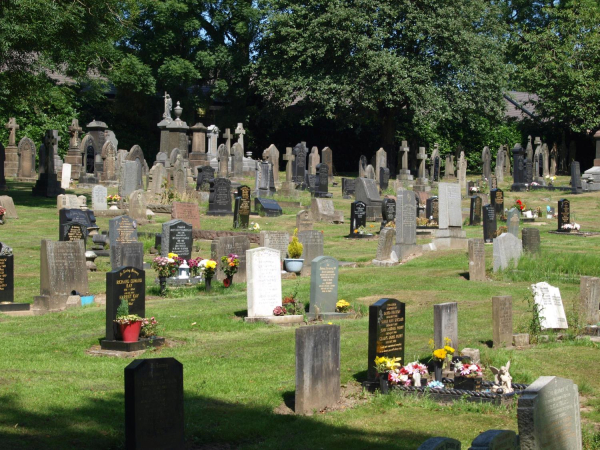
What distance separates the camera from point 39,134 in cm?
4428

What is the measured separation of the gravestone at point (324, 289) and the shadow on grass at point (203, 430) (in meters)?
5.01

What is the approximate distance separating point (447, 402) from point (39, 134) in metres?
38.1

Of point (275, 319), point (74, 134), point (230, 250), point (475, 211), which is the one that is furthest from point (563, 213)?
point (74, 134)

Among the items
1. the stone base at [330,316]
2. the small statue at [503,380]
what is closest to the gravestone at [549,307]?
the stone base at [330,316]

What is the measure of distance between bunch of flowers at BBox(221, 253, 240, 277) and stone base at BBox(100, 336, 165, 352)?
460 cm

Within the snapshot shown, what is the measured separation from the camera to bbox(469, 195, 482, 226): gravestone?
27875 millimetres

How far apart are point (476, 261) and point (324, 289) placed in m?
4.47

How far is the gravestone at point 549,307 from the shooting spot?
13.0m

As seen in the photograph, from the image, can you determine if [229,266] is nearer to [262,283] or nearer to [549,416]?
[262,283]

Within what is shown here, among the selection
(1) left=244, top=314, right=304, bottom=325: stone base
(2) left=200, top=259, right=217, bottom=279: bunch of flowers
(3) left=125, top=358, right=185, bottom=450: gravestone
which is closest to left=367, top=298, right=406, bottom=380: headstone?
(3) left=125, top=358, right=185, bottom=450: gravestone

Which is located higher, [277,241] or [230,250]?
[277,241]

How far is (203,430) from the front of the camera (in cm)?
838

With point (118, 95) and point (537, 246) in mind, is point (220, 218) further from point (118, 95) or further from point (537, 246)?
point (118, 95)

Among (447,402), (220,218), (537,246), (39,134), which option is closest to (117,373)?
(447,402)
